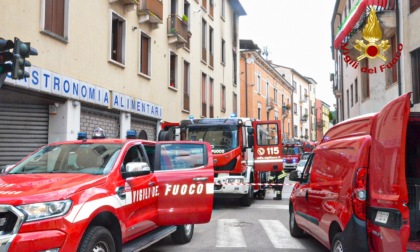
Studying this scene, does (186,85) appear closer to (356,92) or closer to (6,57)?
(356,92)

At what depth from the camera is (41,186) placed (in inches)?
169

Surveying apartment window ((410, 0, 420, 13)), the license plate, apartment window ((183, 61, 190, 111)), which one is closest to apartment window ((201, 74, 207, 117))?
apartment window ((183, 61, 190, 111))

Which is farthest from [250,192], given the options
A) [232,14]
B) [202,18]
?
[232,14]

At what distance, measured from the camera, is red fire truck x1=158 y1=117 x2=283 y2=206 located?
481 inches

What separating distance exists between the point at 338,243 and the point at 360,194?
0.82m

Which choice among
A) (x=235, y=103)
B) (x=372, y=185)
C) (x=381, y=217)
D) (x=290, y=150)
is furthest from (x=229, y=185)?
(x=290, y=150)

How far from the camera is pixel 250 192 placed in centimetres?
1327

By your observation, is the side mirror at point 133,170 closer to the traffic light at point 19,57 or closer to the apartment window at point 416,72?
the traffic light at point 19,57

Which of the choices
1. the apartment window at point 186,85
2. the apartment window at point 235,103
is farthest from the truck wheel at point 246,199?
the apartment window at point 235,103

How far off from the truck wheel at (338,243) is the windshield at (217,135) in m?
7.36

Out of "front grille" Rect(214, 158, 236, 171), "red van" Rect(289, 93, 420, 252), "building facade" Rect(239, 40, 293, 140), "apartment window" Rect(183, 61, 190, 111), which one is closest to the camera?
"red van" Rect(289, 93, 420, 252)

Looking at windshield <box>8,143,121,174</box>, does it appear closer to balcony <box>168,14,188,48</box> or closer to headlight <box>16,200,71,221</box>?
headlight <box>16,200,71,221</box>

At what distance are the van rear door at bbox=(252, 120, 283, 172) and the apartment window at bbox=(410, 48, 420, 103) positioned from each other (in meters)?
4.61

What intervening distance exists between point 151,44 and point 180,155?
12.5 meters
